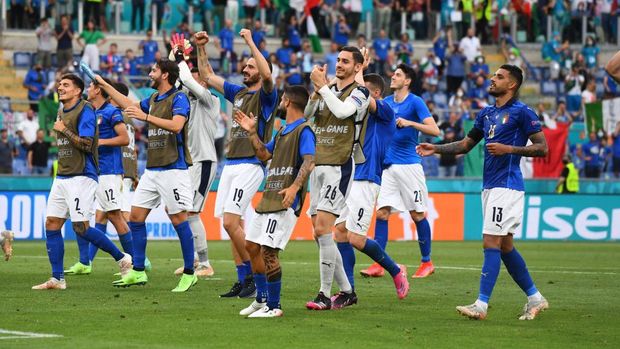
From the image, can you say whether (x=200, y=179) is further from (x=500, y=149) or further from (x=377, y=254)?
(x=500, y=149)

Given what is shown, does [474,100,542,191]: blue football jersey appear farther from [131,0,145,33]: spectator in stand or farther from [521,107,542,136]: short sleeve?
[131,0,145,33]: spectator in stand

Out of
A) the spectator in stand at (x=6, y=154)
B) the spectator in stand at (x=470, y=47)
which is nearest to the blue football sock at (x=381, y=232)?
the spectator in stand at (x=6, y=154)

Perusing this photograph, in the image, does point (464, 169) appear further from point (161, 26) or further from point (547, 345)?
point (547, 345)

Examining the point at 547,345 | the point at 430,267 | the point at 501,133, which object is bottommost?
the point at 430,267

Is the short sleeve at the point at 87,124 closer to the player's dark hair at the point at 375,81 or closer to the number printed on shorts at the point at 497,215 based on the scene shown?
the player's dark hair at the point at 375,81

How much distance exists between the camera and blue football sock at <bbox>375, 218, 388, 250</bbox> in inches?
675

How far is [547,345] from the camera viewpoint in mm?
10586

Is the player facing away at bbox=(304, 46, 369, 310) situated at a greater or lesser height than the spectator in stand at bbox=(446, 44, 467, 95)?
greater

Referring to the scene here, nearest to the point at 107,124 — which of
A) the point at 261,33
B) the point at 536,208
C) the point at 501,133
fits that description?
the point at 501,133

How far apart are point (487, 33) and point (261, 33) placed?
10179 millimetres

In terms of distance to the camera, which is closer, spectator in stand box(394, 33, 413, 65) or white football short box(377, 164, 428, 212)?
white football short box(377, 164, 428, 212)

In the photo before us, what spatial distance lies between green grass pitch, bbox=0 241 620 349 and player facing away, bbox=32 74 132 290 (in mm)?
635

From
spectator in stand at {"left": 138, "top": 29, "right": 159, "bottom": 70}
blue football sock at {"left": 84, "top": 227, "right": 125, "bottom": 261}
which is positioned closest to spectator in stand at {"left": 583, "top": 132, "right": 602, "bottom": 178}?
spectator in stand at {"left": 138, "top": 29, "right": 159, "bottom": 70}

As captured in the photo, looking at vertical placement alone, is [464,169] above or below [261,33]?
below
